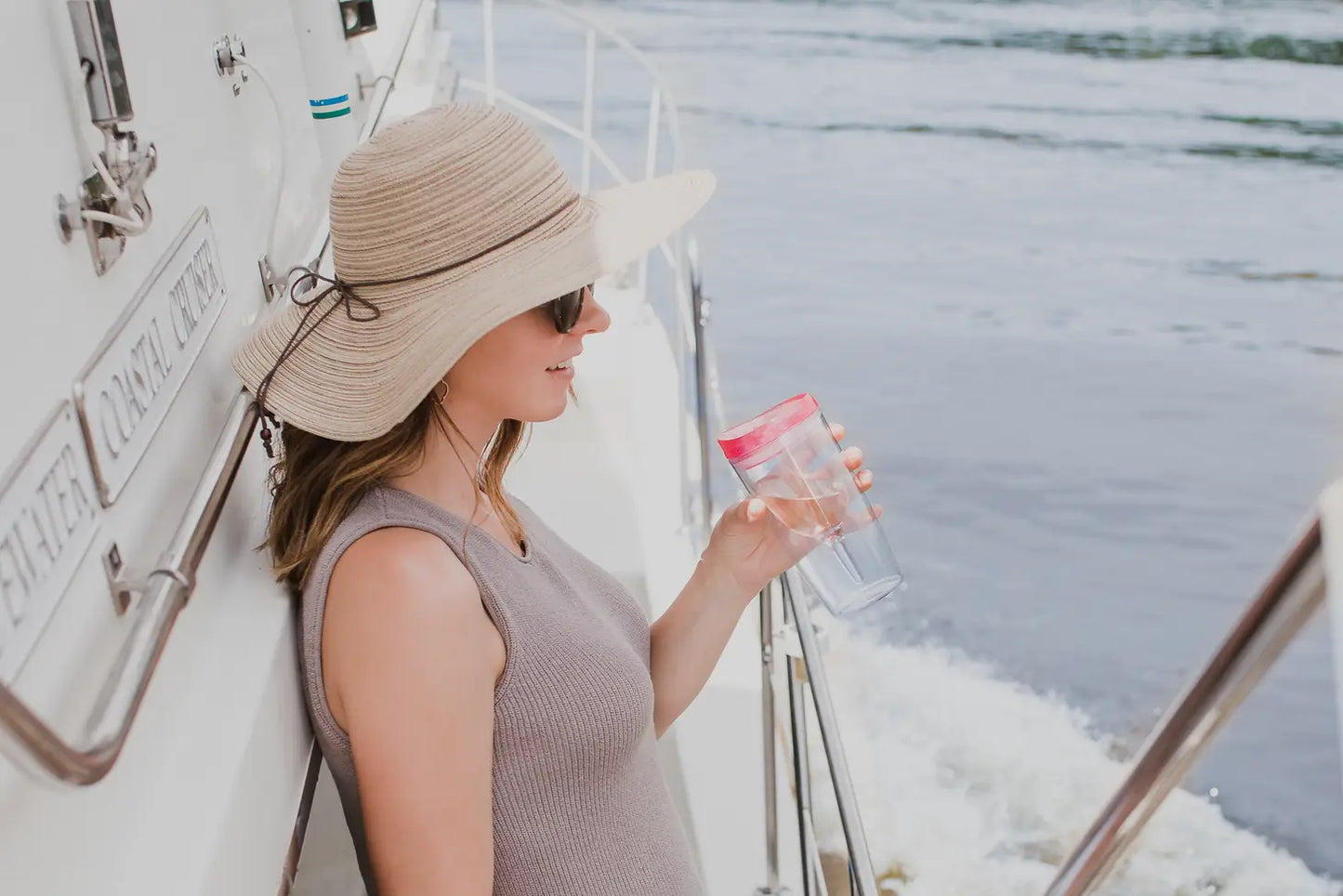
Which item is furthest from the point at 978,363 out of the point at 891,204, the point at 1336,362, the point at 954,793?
the point at 954,793

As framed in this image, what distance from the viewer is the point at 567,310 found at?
3.57 feet

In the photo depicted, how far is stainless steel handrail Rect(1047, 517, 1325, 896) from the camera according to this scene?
0.51 metres

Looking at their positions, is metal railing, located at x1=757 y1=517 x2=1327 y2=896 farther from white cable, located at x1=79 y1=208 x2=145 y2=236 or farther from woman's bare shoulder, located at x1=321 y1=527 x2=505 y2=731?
white cable, located at x1=79 y1=208 x2=145 y2=236

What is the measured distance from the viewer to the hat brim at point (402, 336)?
101cm

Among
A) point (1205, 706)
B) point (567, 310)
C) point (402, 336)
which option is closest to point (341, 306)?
point (402, 336)

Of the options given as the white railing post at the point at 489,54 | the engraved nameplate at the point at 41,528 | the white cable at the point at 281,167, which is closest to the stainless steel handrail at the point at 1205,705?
the engraved nameplate at the point at 41,528

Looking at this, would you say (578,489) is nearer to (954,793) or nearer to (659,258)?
(954,793)

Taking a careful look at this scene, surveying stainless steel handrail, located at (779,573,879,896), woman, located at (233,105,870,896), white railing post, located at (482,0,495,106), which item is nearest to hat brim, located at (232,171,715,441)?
woman, located at (233,105,870,896)

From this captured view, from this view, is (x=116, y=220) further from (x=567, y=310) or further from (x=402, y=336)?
(x=567, y=310)

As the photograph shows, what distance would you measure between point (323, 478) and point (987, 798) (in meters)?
3.30

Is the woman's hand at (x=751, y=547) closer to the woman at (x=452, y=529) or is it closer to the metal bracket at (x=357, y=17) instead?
the woman at (x=452, y=529)

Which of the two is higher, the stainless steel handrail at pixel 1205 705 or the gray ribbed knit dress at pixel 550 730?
the stainless steel handrail at pixel 1205 705

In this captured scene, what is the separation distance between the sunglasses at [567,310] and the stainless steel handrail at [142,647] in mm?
262

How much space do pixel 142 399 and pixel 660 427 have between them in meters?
1.65
